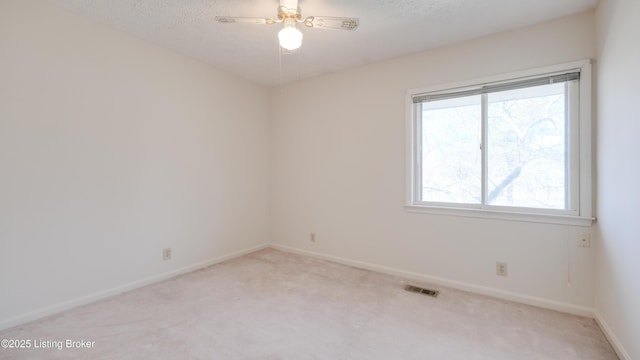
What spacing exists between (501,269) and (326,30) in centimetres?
272

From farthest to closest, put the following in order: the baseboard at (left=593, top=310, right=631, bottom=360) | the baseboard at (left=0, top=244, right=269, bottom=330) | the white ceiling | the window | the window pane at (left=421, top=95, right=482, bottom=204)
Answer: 1. the window pane at (left=421, top=95, right=482, bottom=204)
2. the window
3. the white ceiling
4. the baseboard at (left=0, top=244, right=269, bottom=330)
5. the baseboard at (left=593, top=310, right=631, bottom=360)

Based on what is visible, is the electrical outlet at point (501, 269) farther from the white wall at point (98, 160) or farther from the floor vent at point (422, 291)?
the white wall at point (98, 160)

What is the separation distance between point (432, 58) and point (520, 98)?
3.01 ft

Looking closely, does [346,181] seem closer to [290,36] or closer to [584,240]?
[290,36]

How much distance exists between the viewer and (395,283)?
2.94 meters

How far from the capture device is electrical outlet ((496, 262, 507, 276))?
8.47 ft

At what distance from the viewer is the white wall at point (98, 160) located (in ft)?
6.88

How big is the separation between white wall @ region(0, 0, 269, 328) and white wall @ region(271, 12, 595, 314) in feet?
3.03

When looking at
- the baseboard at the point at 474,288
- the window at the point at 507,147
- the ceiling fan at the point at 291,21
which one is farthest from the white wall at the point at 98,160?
the window at the point at 507,147

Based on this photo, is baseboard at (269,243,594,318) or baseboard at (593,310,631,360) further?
baseboard at (269,243,594,318)

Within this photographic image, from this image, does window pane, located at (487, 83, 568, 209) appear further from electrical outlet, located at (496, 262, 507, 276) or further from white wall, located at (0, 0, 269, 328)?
white wall, located at (0, 0, 269, 328)

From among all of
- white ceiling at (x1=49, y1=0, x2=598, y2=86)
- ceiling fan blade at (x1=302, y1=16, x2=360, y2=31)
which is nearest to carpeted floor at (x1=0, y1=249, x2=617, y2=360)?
ceiling fan blade at (x1=302, y1=16, x2=360, y2=31)

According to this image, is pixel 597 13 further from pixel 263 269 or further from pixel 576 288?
pixel 263 269

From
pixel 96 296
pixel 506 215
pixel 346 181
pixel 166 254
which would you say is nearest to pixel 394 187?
pixel 346 181
